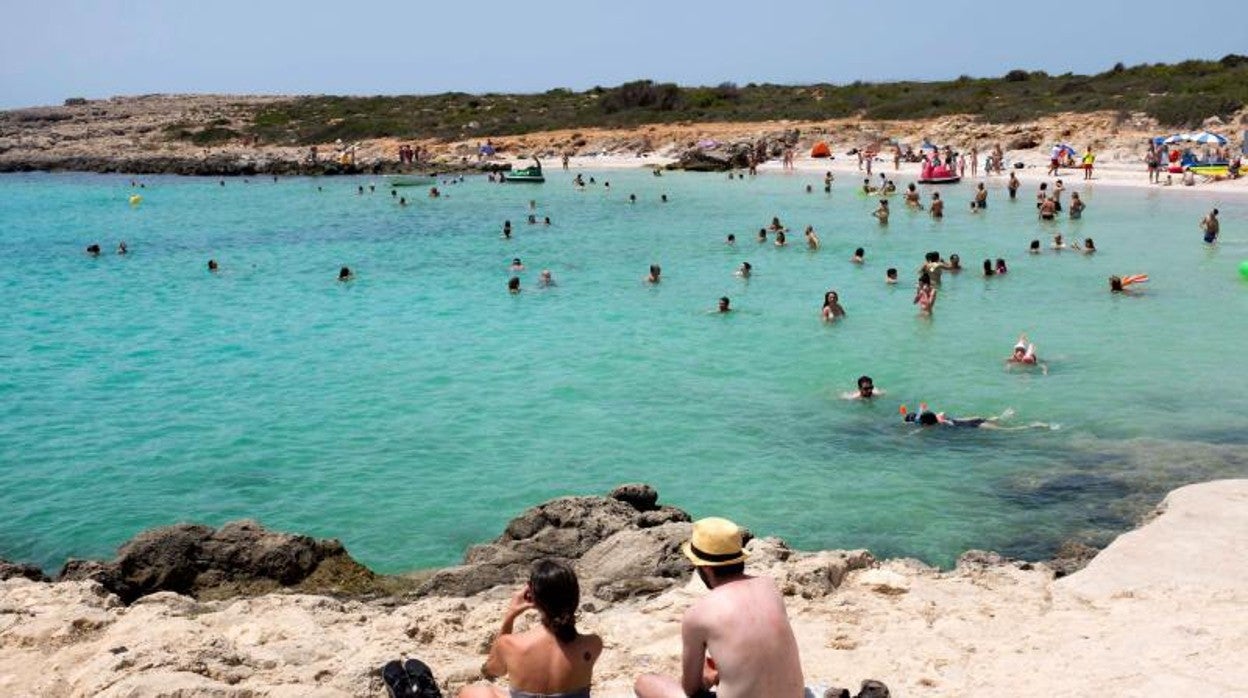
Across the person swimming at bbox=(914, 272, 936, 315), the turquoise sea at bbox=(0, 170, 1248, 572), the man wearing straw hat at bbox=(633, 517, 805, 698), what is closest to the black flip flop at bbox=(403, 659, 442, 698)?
the man wearing straw hat at bbox=(633, 517, 805, 698)

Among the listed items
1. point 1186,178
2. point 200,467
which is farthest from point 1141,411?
point 1186,178

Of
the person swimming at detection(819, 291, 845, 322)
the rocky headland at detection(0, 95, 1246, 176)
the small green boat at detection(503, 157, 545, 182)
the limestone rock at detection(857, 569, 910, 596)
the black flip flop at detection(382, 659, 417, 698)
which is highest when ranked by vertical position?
the rocky headland at detection(0, 95, 1246, 176)

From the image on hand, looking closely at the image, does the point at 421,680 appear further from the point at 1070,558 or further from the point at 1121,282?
the point at 1121,282

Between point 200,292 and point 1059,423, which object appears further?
point 200,292

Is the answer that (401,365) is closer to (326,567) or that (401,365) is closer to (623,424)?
(623,424)

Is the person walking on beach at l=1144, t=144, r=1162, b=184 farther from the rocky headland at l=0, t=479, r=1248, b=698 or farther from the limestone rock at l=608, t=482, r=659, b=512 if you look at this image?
the limestone rock at l=608, t=482, r=659, b=512

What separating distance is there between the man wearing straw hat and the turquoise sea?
632cm

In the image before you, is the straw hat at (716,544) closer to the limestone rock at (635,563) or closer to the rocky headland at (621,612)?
the rocky headland at (621,612)

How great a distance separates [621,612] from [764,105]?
259ft

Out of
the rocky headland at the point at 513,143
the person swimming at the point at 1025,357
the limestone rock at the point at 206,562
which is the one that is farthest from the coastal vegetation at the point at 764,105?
the limestone rock at the point at 206,562

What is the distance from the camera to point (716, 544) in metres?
4.90

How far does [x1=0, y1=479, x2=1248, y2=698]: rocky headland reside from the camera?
673 cm

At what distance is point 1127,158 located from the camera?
165ft

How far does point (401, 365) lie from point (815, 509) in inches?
396
